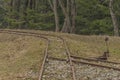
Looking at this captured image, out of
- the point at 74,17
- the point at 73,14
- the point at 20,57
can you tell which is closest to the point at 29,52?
the point at 20,57

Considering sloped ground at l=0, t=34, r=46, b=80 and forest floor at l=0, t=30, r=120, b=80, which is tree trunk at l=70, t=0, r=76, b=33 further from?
sloped ground at l=0, t=34, r=46, b=80

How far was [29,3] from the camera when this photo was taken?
40750mm

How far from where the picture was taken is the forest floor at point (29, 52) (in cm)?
1173

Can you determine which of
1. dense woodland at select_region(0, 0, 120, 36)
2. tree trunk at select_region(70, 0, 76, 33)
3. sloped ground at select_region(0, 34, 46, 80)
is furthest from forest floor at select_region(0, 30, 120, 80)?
dense woodland at select_region(0, 0, 120, 36)

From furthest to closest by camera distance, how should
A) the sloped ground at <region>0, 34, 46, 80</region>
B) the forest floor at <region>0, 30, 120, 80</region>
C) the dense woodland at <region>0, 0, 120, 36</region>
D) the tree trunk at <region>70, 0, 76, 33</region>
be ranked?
the dense woodland at <region>0, 0, 120, 36</region> < the tree trunk at <region>70, 0, 76, 33</region> < the forest floor at <region>0, 30, 120, 80</region> < the sloped ground at <region>0, 34, 46, 80</region>

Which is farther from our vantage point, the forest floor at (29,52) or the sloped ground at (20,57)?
the forest floor at (29,52)

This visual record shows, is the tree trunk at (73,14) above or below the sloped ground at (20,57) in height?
above

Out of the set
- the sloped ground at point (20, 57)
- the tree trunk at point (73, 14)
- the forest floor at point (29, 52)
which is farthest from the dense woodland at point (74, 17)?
the sloped ground at point (20, 57)

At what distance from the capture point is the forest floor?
11734 mm

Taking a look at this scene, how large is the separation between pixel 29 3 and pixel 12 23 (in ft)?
16.2

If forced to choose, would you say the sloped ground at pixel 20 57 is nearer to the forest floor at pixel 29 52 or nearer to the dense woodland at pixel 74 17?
the forest floor at pixel 29 52

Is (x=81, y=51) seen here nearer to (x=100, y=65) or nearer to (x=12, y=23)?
(x=100, y=65)

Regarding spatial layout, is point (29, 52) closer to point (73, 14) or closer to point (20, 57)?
point (20, 57)

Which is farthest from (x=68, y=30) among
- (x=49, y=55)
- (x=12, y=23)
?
(x=49, y=55)
